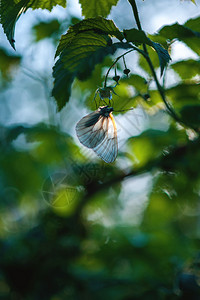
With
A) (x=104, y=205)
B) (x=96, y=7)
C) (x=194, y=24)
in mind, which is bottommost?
(x=104, y=205)

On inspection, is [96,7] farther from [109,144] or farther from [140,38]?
[109,144]

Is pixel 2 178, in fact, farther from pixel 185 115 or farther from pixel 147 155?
pixel 185 115

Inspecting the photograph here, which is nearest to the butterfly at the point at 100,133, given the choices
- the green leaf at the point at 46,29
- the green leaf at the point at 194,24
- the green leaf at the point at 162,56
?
the green leaf at the point at 162,56

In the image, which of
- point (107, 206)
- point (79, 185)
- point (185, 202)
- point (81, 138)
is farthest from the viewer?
point (107, 206)

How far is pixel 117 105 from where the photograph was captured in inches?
33.5

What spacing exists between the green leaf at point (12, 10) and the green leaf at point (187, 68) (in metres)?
0.47

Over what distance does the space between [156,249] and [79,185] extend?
38cm

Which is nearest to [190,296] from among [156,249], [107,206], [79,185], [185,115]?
[156,249]

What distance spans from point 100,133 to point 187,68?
381 mm

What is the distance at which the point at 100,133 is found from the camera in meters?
0.66

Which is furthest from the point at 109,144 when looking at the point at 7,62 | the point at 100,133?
the point at 7,62

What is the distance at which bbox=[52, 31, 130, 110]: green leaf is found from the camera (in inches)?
16.0

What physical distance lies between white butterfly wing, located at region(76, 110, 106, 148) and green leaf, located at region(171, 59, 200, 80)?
0.35 metres

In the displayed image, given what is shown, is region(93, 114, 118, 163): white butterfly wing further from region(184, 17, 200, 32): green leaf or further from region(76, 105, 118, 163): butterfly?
region(184, 17, 200, 32): green leaf
